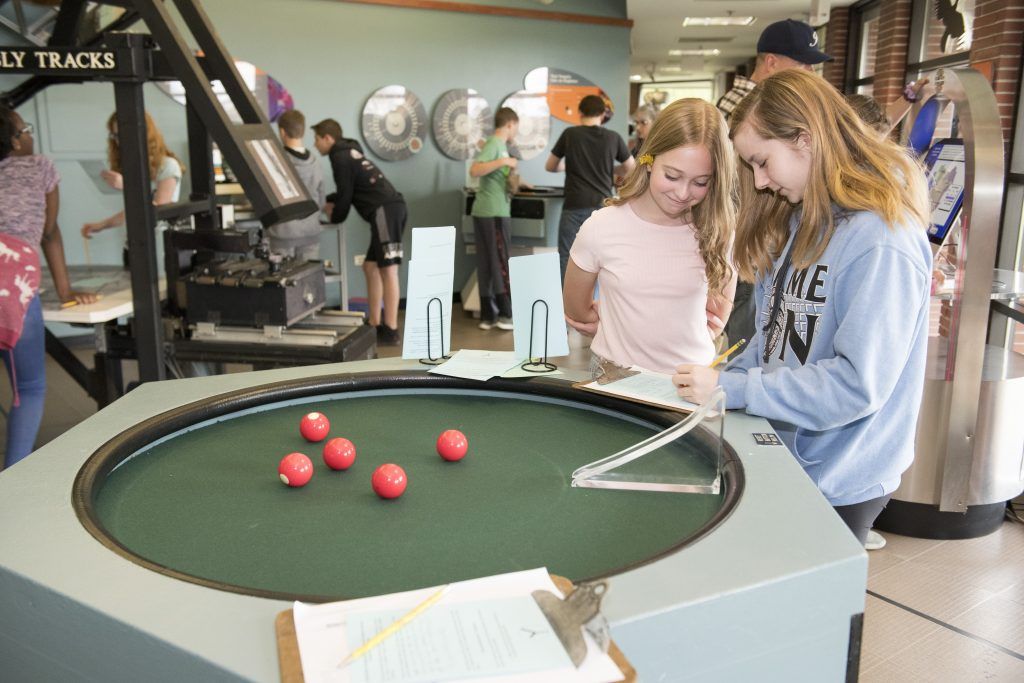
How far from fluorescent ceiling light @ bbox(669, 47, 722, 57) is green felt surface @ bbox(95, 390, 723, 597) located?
12295 millimetres

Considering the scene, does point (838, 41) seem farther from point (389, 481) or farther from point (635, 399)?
point (389, 481)

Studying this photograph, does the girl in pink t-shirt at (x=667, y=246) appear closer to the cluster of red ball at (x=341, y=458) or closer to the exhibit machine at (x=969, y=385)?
the cluster of red ball at (x=341, y=458)

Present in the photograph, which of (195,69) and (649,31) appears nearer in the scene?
(195,69)

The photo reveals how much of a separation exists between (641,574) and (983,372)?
107 inches

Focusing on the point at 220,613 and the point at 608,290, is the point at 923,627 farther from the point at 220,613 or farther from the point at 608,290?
the point at 220,613

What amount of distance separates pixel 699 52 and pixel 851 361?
42.5 feet

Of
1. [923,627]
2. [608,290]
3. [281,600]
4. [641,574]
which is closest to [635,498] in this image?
[641,574]

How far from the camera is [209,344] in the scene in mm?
3396

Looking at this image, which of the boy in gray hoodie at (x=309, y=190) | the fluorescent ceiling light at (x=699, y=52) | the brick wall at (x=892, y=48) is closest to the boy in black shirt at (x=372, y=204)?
the boy in gray hoodie at (x=309, y=190)

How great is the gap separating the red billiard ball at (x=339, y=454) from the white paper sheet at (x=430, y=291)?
0.40m

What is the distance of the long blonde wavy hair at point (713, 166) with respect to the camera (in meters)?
2.19

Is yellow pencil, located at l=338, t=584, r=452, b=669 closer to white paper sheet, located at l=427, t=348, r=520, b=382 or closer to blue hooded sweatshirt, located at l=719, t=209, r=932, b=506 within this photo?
blue hooded sweatshirt, located at l=719, t=209, r=932, b=506

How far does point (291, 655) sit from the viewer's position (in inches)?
37.6

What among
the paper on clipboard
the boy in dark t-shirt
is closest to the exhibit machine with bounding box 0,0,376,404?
the paper on clipboard
